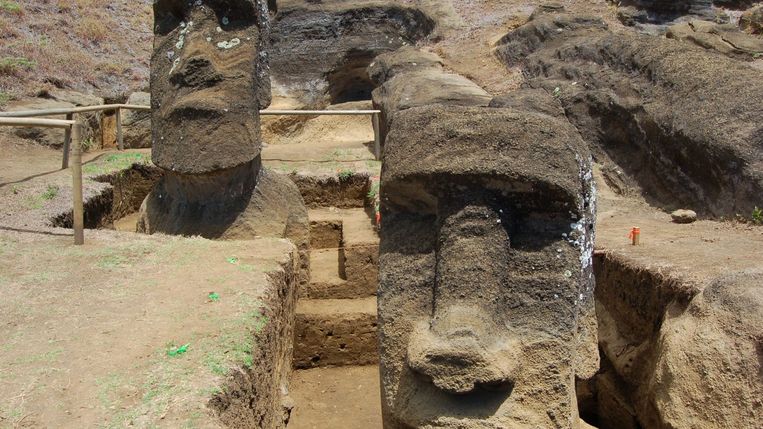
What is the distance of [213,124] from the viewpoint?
18.6 ft

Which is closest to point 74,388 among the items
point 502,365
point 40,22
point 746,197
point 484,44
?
point 502,365

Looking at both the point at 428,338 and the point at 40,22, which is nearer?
the point at 428,338

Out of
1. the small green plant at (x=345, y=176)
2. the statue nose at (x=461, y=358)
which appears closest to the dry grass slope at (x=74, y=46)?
the small green plant at (x=345, y=176)

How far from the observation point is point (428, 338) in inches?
109

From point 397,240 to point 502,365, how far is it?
0.71 meters

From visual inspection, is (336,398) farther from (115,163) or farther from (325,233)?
(115,163)

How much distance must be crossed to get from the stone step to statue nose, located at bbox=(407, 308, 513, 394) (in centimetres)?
311

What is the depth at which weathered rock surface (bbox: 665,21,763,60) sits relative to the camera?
9586 millimetres

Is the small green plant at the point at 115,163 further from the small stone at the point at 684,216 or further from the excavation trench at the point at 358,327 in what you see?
the small stone at the point at 684,216

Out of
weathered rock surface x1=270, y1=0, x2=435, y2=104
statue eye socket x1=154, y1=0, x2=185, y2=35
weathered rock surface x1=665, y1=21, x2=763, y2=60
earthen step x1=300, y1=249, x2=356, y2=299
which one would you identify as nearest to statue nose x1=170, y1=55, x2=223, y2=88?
statue eye socket x1=154, y1=0, x2=185, y2=35

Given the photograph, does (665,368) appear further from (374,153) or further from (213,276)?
(374,153)

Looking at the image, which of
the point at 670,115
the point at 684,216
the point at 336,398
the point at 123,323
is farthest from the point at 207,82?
the point at 670,115

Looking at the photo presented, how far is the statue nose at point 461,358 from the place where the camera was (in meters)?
2.67

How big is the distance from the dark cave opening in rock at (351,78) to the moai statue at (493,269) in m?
12.6
